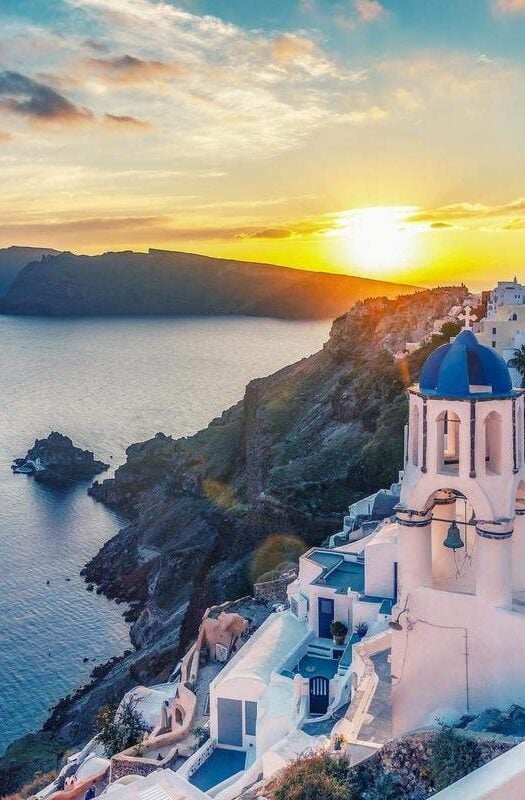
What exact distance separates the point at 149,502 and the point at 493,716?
205ft

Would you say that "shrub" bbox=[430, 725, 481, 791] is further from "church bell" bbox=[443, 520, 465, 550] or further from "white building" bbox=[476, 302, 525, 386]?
"white building" bbox=[476, 302, 525, 386]

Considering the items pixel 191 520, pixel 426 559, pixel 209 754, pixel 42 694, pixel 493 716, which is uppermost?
pixel 426 559

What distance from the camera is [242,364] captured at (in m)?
179

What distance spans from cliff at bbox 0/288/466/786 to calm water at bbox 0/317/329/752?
2.16 m

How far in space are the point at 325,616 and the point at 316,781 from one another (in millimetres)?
11704

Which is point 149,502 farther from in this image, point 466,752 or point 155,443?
point 466,752

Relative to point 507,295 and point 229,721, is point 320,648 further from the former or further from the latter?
point 507,295

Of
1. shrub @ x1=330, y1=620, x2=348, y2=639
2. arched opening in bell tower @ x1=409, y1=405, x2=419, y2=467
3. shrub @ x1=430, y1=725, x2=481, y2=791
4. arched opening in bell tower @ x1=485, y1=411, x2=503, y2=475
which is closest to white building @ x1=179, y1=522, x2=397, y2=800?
shrub @ x1=330, y1=620, x2=348, y2=639

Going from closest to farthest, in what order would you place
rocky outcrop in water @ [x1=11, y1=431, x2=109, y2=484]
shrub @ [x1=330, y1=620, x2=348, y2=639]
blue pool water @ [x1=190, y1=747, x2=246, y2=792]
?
blue pool water @ [x1=190, y1=747, x2=246, y2=792]
shrub @ [x1=330, y1=620, x2=348, y2=639]
rocky outcrop in water @ [x1=11, y1=431, x2=109, y2=484]

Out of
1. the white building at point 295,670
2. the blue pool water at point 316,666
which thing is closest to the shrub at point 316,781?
the white building at point 295,670

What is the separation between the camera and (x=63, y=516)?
72625mm

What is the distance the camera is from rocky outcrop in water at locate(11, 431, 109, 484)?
8419 centimetres

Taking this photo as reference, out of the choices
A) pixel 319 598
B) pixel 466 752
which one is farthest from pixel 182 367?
pixel 466 752

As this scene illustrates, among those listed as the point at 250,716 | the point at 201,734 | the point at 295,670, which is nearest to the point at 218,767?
the point at 250,716
